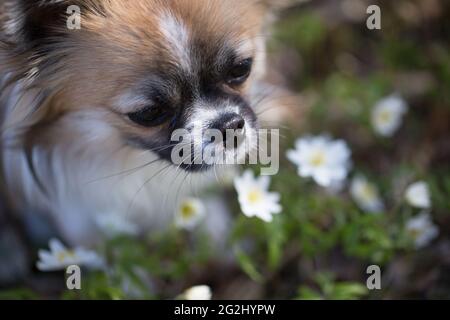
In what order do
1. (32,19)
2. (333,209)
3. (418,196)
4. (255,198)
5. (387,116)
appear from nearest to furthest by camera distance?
(32,19)
(255,198)
(418,196)
(333,209)
(387,116)

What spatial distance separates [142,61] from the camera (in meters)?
2.31

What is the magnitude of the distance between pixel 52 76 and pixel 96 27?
307 mm

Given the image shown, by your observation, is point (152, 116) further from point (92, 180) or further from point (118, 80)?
point (92, 180)

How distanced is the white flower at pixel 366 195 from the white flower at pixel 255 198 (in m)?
0.60

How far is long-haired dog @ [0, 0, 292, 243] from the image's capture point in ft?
7.59

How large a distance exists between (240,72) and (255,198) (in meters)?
0.56

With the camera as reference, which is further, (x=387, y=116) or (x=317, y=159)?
(x=387, y=116)

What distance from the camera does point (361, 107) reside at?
3.45 meters

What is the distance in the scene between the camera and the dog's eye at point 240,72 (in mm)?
2545

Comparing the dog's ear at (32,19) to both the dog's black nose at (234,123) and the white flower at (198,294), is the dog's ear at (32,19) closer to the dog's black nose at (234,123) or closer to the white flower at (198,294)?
the dog's black nose at (234,123)

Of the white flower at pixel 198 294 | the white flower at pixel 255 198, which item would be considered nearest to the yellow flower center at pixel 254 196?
the white flower at pixel 255 198

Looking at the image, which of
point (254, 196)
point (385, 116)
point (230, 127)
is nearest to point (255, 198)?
point (254, 196)
